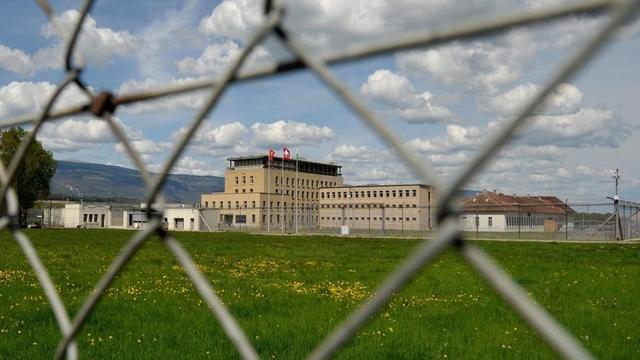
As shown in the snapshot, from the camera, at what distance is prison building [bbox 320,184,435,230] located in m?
71.4

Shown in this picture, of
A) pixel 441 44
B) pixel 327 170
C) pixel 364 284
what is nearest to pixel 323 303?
pixel 364 284

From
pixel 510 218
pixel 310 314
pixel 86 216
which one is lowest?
pixel 310 314

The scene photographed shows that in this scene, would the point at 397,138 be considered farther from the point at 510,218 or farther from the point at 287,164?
the point at 287,164

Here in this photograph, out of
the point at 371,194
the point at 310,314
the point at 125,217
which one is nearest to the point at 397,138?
the point at 310,314

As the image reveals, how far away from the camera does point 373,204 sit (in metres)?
86.2

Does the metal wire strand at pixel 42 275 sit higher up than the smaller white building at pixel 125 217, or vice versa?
the smaller white building at pixel 125 217

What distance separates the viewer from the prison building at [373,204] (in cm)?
7145

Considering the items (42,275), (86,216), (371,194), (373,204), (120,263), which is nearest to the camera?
(120,263)

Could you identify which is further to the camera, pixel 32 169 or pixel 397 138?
pixel 32 169

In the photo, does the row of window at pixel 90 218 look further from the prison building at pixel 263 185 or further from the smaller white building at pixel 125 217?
the prison building at pixel 263 185

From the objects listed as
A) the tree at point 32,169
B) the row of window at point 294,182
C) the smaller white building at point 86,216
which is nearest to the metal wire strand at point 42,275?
the tree at point 32,169

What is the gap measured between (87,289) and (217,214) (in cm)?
6773

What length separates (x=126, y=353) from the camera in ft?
16.8

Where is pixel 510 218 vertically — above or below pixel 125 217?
below
